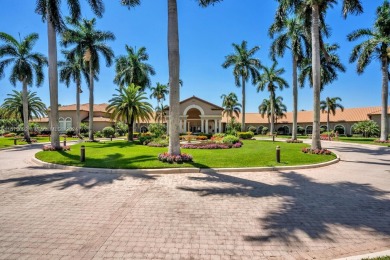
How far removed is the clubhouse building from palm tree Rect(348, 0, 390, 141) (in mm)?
21102

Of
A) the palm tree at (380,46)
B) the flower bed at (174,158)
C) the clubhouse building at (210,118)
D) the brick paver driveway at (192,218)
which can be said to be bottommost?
the brick paver driveway at (192,218)

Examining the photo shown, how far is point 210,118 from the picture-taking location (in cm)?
4391

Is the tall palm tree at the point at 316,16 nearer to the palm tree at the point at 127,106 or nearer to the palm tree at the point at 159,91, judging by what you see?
the palm tree at the point at 127,106

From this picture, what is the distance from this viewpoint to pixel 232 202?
245 inches

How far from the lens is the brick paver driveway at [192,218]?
3.86 meters

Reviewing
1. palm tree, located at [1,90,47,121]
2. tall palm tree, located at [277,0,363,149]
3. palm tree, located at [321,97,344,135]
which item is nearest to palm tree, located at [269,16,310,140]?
tall palm tree, located at [277,0,363,149]

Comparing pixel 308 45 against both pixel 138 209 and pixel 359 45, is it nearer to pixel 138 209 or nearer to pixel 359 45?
pixel 359 45

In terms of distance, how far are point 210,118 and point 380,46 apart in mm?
26664

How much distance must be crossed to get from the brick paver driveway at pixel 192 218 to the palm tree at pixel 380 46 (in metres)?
22.5

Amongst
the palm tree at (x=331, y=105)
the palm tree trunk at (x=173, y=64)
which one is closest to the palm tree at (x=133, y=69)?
the palm tree trunk at (x=173, y=64)

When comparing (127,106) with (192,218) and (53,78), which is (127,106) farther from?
(192,218)

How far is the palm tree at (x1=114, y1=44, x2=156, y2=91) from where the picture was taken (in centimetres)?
3659

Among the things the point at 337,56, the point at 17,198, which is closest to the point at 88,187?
the point at 17,198

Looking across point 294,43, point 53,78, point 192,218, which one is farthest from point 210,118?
point 192,218
